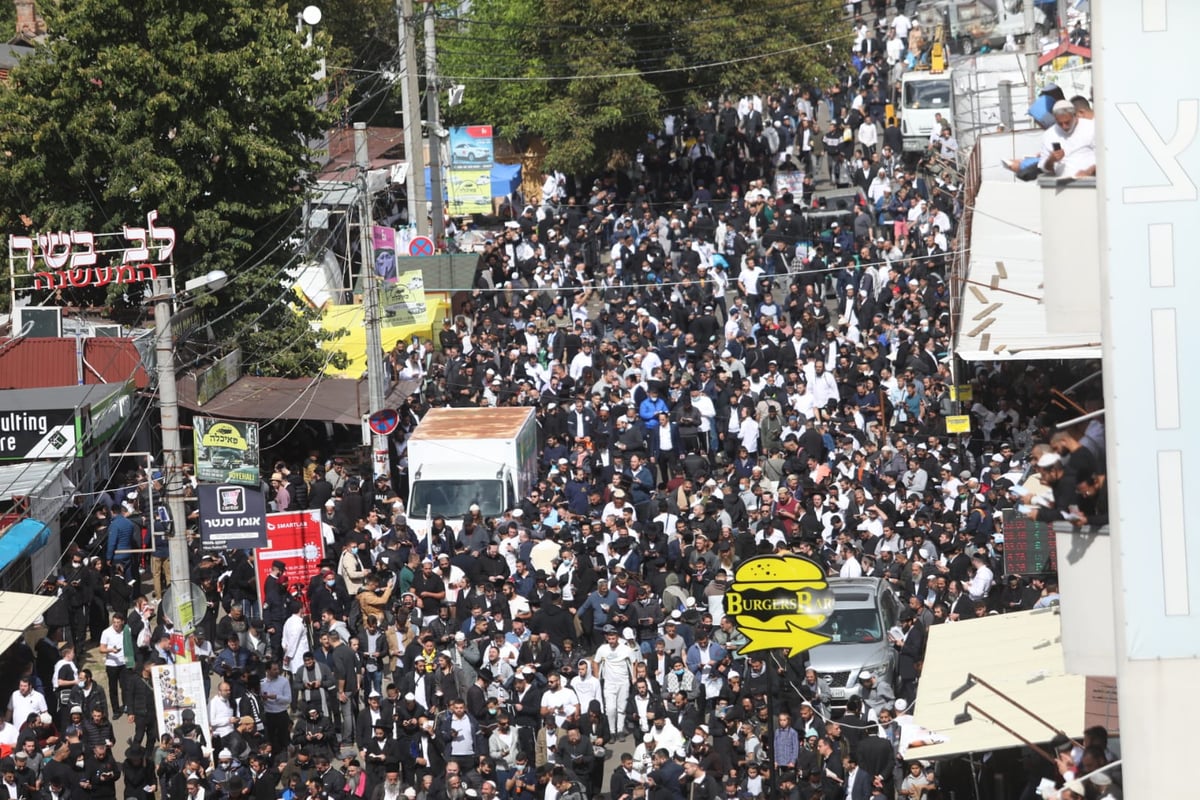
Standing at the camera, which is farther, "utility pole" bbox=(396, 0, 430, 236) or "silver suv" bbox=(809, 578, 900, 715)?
"utility pole" bbox=(396, 0, 430, 236)

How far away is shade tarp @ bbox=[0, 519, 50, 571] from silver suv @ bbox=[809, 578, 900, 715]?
9699 mm

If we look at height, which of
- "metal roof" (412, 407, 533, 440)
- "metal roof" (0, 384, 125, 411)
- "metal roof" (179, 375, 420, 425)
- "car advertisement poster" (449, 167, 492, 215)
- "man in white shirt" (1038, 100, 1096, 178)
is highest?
"car advertisement poster" (449, 167, 492, 215)

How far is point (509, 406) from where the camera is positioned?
30016 mm

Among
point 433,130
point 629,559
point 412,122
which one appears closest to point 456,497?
point 629,559

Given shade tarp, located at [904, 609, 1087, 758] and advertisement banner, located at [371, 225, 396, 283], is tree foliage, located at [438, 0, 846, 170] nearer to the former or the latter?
advertisement banner, located at [371, 225, 396, 283]

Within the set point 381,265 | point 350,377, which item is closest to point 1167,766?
point 350,377

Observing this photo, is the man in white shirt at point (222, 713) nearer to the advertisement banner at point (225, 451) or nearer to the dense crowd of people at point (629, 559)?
the dense crowd of people at point (629, 559)

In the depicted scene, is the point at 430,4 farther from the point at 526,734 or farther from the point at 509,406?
the point at 526,734

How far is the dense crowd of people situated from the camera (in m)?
17.7

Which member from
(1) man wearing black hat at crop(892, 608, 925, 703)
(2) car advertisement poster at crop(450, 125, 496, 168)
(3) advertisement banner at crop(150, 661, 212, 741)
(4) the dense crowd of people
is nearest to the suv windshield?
(4) the dense crowd of people

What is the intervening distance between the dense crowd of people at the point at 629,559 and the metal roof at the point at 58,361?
9.19 feet

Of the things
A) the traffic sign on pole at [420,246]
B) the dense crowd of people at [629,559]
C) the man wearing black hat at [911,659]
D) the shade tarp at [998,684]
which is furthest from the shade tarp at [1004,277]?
the traffic sign on pole at [420,246]

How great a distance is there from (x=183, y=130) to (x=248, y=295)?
119 inches

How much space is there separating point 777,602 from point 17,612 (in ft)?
30.1
